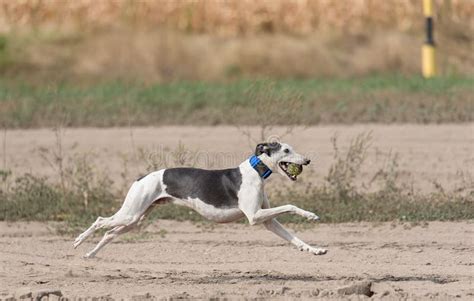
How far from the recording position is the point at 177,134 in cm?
1616

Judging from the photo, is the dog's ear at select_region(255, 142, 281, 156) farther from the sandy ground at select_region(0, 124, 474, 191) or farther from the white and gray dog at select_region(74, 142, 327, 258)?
the sandy ground at select_region(0, 124, 474, 191)

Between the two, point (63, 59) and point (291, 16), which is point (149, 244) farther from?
point (291, 16)

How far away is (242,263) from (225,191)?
111 centimetres

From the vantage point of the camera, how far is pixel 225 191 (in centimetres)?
928

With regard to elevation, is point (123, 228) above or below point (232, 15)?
below

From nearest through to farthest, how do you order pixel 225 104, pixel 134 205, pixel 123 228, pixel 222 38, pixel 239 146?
pixel 134 205 → pixel 123 228 → pixel 239 146 → pixel 225 104 → pixel 222 38

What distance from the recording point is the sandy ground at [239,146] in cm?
1398

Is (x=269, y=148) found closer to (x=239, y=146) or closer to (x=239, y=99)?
(x=239, y=146)

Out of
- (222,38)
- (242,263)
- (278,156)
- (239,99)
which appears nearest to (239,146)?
(239,99)

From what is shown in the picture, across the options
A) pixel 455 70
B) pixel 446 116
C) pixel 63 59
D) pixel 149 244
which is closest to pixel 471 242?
pixel 149 244

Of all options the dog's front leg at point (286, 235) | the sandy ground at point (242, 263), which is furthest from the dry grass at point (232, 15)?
the dog's front leg at point (286, 235)

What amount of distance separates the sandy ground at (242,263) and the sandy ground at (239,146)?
1.78 m

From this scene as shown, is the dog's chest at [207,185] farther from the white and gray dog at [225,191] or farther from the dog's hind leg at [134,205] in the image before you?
the dog's hind leg at [134,205]

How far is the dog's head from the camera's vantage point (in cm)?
922
